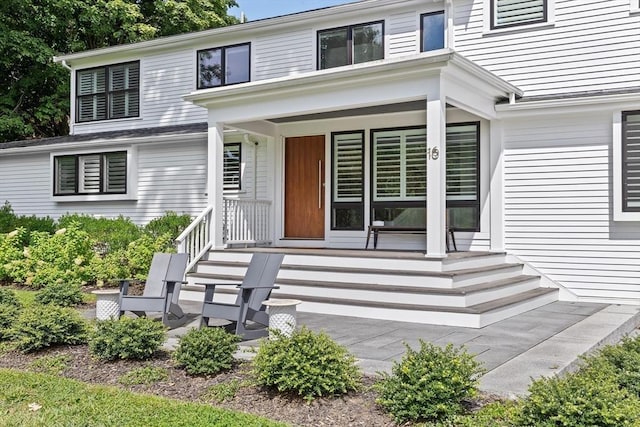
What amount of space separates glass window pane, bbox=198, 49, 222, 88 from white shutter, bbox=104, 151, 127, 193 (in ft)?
8.37

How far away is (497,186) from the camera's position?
9.95 m

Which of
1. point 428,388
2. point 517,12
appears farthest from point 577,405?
point 517,12

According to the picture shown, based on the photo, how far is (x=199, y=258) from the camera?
1016 cm

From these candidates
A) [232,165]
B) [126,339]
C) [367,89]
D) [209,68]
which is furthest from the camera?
[209,68]

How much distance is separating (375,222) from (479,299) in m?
3.42

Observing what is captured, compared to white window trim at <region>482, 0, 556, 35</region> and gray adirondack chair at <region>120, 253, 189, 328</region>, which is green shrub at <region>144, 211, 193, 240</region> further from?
white window trim at <region>482, 0, 556, 35</region>

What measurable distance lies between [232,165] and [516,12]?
6248mm

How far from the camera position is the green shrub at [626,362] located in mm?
4148

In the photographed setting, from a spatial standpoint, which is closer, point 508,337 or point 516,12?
point 508,337

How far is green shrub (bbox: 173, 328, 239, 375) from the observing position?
4.80 metres

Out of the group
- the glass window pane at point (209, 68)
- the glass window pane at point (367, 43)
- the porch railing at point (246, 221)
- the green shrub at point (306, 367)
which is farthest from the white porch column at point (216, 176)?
the green shrub at point (306, 367)

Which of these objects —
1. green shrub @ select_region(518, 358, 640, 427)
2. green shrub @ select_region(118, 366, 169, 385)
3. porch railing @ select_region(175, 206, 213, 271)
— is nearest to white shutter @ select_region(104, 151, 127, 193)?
porch railing @ select_region(175, 206, 213, 271)

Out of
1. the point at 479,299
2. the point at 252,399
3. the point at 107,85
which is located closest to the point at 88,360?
the point at 252,399

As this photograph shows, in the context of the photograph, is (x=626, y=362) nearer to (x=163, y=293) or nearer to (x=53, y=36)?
(x=163, y=293)
